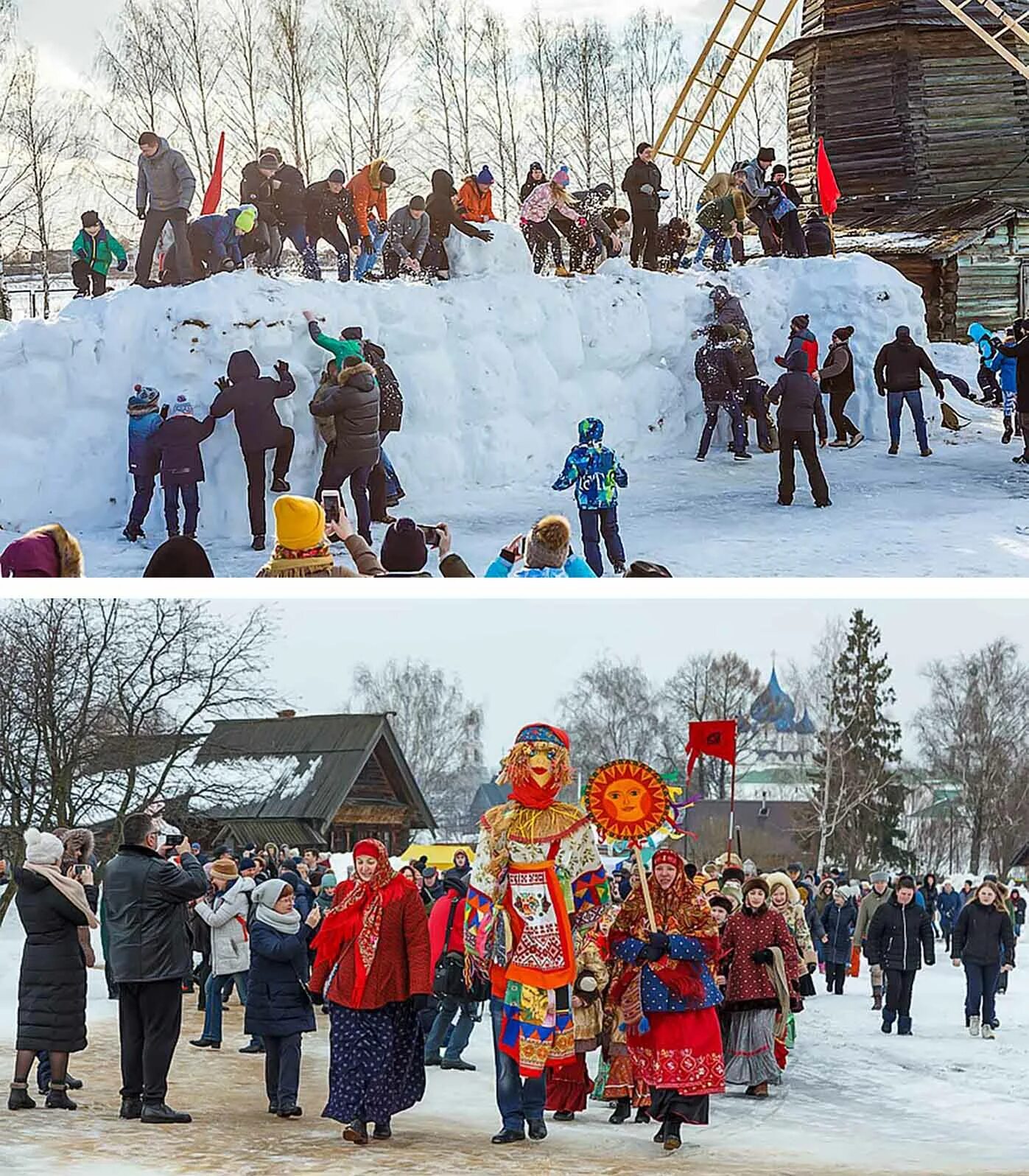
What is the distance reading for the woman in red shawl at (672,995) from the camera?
17.9 feet

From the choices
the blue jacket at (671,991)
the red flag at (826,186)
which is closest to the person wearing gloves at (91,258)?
the red flag at (826,186)

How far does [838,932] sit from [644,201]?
28.8 ft

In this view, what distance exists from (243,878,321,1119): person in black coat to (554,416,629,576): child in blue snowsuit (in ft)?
17.7

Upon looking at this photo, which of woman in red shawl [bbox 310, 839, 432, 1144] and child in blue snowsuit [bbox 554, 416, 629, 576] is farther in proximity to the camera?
child in blue snowsuit [bbox 554, 416, 629, 576]

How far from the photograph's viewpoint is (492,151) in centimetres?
2231

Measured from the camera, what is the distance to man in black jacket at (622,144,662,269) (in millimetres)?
15828

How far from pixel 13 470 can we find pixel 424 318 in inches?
156

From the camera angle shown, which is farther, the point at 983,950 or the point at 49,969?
the point at 983,950

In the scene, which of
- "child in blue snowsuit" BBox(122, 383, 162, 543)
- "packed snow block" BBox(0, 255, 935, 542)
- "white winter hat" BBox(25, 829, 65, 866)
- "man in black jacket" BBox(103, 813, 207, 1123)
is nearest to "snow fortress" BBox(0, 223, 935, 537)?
"packed snow block" BBox(0, 255, 935, 542)

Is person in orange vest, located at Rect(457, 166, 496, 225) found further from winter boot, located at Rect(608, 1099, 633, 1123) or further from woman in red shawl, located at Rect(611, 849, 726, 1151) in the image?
winter boot, located at Rect(608, 1099, 633, 1123)

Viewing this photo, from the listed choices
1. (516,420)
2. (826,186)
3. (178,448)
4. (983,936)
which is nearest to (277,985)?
(983,936)

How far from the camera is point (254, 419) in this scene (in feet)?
42.7

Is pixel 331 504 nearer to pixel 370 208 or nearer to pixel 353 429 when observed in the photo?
pixel 353 429

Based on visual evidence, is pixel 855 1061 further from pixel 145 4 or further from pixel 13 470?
pixel 145 4
